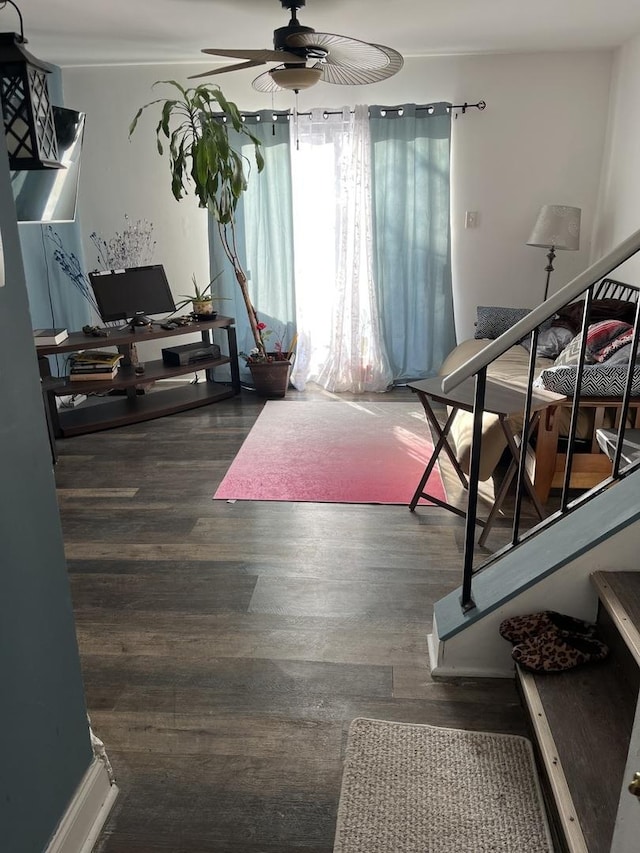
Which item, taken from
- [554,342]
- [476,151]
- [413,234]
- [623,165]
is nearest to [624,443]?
[554,342]

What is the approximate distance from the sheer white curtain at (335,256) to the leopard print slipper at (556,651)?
140 inches

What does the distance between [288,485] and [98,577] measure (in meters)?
1.14

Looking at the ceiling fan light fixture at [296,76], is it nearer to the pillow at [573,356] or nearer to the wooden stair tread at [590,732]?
the pillow at [573,356]

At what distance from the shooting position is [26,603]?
4.25ft

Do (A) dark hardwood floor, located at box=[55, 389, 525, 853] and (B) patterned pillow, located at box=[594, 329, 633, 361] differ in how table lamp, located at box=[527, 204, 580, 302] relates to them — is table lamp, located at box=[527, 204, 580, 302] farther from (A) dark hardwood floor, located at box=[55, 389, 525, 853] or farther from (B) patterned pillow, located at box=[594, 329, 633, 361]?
(A) dark hardwood floor, located at box=[55, 389, 525, 853]

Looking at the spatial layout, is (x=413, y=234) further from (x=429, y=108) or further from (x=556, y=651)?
(x=556, y=651)

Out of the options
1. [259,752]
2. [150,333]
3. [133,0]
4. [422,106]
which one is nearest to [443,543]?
[259,752]

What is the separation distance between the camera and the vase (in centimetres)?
499

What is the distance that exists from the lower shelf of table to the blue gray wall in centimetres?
303

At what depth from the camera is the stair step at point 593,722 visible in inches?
55.7

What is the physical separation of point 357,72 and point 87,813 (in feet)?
10.5

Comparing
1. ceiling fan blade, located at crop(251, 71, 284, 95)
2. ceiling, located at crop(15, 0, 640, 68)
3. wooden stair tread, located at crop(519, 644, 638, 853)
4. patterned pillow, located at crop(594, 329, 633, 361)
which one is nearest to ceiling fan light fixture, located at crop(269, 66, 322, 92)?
ceiling fan blade, located at crop(251, 71, 284, 95)

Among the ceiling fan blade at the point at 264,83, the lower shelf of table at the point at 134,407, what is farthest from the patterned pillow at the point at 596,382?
the lower shelf of table at the point at 134,407

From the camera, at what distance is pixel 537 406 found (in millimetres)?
2701
